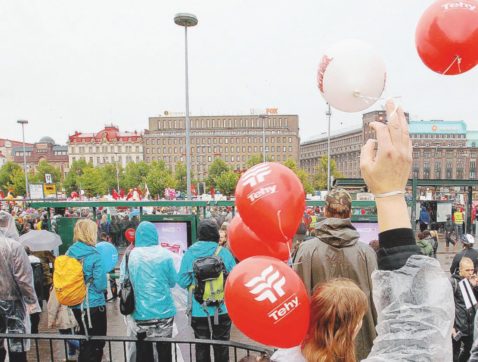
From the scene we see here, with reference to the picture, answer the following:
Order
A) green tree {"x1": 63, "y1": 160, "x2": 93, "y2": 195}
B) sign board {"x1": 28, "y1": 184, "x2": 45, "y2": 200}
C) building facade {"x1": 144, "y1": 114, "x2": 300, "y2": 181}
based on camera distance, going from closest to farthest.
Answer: sign board {"x1": 28, "y1": 184, "x2": 45, "y2": 200} < green tree {"x1": 63, "y1": 160, "x2": 93, "y2": 195} < building facade {"x1": 144, "y1": 114, "x2": 300, "y2": 181}

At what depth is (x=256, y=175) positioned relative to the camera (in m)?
2.00

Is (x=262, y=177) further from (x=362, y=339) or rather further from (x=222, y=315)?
(x=222, y=315)

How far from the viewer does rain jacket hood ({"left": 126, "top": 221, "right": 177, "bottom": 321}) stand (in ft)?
11.5

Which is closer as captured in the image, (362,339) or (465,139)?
(362,339)

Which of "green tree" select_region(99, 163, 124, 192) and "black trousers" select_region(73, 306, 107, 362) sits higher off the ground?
"green tree" select_region(99, 163, 124, 192)

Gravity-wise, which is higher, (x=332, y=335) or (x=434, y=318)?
(x=434, y=318)

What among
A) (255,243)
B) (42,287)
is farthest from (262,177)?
(42,287)

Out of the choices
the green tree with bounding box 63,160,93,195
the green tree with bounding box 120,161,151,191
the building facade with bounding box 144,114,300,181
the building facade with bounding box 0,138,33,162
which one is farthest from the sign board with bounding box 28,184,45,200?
the building facade with bounding box 0,138,33,162

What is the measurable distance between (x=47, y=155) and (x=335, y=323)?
110561mm

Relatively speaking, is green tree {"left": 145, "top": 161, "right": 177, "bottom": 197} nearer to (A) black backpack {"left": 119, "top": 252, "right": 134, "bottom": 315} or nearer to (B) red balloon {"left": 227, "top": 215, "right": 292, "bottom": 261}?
(A) black backpack {"left": 119, "top": 252, "right": 134, "bottom": 315}

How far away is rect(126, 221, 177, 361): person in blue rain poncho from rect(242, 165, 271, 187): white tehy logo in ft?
6.27

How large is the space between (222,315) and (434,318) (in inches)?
123

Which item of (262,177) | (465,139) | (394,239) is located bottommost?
(394,239)

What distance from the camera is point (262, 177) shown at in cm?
198
